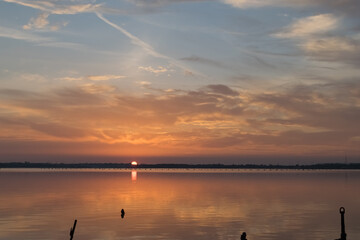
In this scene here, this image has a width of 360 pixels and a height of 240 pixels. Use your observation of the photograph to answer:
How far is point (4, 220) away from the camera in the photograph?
56844mm

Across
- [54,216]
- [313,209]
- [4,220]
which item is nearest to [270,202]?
[313,209]

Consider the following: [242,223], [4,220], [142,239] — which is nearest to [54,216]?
[4,220]

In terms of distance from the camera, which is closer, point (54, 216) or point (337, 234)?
point (337, 234)

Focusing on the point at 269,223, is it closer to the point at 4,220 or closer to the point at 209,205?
the point at 209,205

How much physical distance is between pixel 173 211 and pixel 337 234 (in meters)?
25.6

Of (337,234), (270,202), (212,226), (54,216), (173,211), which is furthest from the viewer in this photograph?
(270,202)

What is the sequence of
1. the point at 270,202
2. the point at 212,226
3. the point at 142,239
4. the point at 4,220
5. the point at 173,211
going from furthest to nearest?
1. the point at 270,202
2. the point at 173,211
3. the point at 4,220
4. the point at 212,226
5. the point at 142,239

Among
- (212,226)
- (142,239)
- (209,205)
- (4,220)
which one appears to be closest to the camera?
(142,239)

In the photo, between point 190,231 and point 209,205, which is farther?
point 209,205

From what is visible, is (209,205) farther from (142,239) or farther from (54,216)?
(142,239)

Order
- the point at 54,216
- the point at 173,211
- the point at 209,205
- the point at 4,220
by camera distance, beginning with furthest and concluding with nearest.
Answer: the point at 209,205
the point at 173,211
the point at 54,216
the point at 4,220

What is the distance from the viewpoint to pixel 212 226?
5322 cm

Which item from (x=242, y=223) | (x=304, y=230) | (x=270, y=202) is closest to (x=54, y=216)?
(x=242, y=223)

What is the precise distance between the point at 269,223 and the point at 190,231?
35.8 feet
